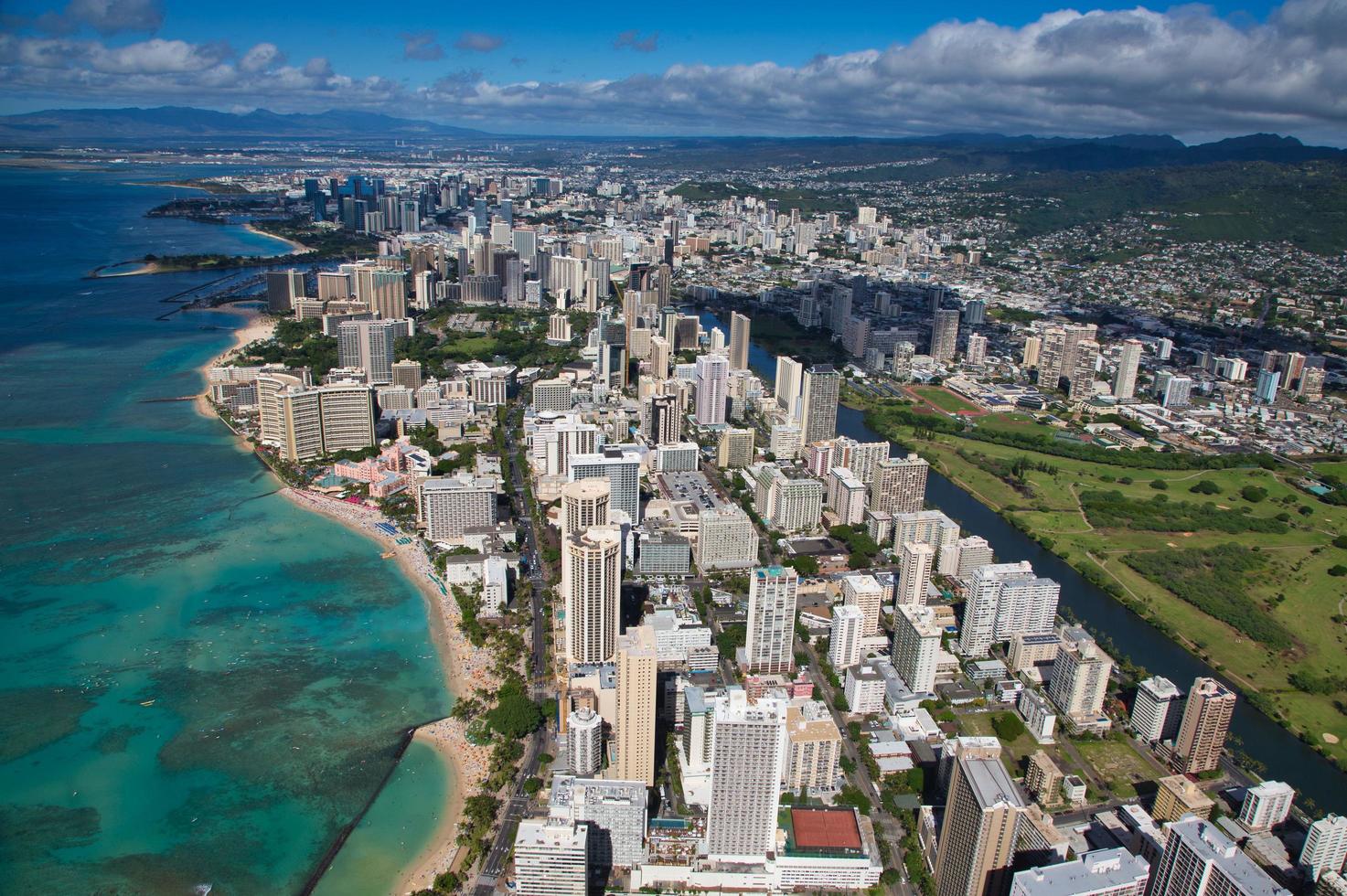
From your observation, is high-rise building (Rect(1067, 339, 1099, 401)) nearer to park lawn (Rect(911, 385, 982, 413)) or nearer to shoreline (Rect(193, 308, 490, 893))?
park lawn (Rect(911, 385, 982, 413))

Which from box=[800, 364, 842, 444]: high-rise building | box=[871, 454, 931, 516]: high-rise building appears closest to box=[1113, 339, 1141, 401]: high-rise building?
box=[800, 364, 842, 444]: high-rise building

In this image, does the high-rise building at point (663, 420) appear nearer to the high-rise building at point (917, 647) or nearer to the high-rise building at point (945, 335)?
the high-rise building at point (917, 647)

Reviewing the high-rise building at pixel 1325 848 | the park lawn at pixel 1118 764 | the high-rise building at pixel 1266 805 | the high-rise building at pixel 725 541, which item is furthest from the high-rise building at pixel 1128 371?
the high-rise building at pixel 1325 848

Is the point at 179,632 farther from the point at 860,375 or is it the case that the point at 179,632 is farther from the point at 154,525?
the point at 860,375

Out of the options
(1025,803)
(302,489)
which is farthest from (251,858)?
(302,489)

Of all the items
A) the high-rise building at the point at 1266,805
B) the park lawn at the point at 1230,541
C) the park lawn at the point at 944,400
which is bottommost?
the park lawn at the point at 1230,541

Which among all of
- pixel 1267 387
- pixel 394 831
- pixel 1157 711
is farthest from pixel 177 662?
pixel 1267 387
